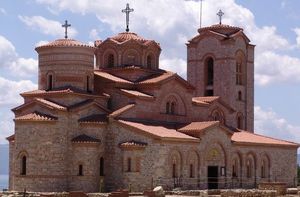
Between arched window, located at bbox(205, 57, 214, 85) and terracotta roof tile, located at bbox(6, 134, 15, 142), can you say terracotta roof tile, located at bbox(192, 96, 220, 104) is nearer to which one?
arched window, located at bbox(205, 57, 214, 85)

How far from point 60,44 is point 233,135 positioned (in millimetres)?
16184

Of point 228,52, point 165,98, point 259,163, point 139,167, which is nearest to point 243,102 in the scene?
point 228,52

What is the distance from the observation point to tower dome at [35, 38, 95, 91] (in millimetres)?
51969

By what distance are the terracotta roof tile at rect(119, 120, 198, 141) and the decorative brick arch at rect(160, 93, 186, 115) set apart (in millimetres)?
3001

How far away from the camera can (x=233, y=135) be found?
5934 centimetres

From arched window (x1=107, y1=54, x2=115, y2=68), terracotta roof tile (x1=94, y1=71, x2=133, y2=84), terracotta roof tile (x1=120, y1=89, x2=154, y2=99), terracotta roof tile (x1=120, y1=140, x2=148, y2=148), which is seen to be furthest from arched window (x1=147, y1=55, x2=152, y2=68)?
terracotta roof tile (x1=120, y1=140, x2=148, y2=148)

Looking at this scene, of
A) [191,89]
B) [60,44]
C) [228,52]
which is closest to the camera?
[60,44]

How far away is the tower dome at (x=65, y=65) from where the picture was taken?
52.0 meters

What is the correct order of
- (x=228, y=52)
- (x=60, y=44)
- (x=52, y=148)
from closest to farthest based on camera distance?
(x=52, y=148) < (x=60, y=44) < (x=228, y=52)

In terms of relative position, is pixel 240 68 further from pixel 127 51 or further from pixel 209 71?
pixel 127 51

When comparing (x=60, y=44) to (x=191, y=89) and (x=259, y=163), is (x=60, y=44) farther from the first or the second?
(x=259, y=163)

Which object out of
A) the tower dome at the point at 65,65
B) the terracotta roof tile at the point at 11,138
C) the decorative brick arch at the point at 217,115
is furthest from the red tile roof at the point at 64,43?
the decorative brick arch at the point at 217,115

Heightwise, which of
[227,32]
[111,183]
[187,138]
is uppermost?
[227,32]

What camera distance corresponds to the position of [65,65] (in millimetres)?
52062
